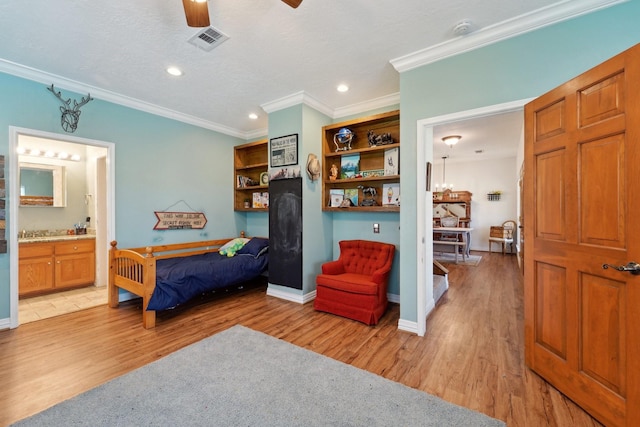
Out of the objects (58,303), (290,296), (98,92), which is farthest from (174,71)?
(58,303)

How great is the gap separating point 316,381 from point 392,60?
3.06m

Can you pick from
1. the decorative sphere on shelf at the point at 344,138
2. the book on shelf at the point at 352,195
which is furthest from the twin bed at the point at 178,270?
the decorative sphere on shelf at the point at 344,138

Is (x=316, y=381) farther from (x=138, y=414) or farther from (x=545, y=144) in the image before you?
(x=545, y=144)

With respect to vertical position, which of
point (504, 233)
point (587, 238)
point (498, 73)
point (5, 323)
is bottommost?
point (5, 323)

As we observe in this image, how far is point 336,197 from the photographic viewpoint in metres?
4.05

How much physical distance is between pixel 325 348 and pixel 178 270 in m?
2.12

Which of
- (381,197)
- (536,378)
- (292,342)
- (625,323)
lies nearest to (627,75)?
(625,323)

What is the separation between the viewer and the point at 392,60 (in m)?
2.71

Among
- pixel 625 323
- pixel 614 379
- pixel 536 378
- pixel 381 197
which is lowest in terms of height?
pixel 536 378

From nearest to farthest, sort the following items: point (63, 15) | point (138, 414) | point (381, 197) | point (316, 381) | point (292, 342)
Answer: point (138, 414) < point (316, 381) < point (63, 15) < point (292, 342) < point (381, 197)

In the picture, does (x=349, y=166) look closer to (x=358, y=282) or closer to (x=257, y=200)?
(x=358, y=282)

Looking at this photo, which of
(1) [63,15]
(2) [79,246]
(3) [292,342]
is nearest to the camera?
(1) [63,15]

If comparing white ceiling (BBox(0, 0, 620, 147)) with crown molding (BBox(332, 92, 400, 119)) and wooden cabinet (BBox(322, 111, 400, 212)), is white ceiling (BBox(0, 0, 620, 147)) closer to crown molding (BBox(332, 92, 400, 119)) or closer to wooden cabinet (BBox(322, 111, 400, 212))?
crown molding (BBox(332, 92, 400, 119))

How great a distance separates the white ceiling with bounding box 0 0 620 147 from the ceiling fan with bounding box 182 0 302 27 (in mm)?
309
